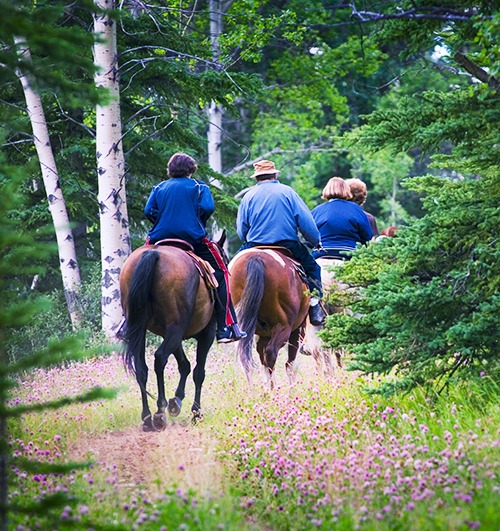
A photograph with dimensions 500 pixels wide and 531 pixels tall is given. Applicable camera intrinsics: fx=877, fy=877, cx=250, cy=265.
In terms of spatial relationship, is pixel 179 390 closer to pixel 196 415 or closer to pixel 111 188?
pixel 196 415

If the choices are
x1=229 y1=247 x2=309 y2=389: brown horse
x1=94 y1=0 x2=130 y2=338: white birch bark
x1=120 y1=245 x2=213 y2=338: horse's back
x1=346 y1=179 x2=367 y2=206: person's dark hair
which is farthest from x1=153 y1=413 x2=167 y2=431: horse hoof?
x1=94 y1=0 x2=130 y2=338: white birch bark

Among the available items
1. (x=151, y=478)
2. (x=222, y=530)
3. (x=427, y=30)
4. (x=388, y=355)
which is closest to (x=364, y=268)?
(x=388, y=355)

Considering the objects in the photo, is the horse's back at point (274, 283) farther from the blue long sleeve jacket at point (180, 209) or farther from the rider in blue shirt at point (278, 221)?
the blue long sleeve jacket at point (180, 209)

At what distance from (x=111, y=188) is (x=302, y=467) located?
9322 millimetres

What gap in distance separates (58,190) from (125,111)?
2.35 metres

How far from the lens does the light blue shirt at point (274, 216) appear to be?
11.3 meters

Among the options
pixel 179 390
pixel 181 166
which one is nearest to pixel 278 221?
pixel 181 166

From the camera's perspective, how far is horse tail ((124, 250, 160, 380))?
356 inches

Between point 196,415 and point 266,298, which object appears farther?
point 266,298

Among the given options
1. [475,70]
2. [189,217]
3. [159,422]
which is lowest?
[159,422]

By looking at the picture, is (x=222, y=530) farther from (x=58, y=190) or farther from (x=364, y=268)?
(x=58, y=190)

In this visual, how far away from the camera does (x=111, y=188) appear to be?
579 inches

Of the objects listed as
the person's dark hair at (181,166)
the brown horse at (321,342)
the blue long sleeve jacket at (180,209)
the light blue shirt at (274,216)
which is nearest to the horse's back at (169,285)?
Answer: the blue long sleeve jacket at (180,209)

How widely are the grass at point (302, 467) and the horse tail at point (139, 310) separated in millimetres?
786
